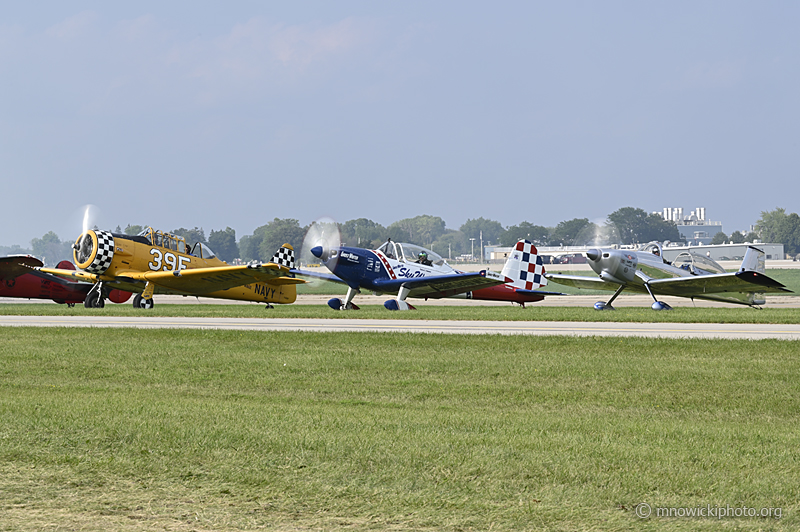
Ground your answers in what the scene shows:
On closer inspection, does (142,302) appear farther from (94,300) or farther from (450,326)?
(450,326)

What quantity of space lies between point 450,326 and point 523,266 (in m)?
12.2

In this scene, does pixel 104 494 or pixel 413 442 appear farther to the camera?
pixel 413 442

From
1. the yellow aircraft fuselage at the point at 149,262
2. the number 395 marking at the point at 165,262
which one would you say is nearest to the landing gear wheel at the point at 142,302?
the yellow aircraft fuselage at the point at 149,262

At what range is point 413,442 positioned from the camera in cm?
596

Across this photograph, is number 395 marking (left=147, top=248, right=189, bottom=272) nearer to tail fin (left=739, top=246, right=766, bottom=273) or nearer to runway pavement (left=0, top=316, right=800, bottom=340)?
runway pavement (left=0, top=316, right=800, bottom=340)

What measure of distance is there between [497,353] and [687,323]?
8935mm

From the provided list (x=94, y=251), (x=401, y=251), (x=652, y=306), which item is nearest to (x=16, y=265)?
(x=94, y=251)

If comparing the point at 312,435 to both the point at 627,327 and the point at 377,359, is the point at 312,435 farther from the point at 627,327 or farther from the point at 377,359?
the point at 627,327

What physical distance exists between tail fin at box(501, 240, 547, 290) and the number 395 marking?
12.5 meters

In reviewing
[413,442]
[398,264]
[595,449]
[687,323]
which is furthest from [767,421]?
[398,264]

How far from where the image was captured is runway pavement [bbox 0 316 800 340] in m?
15.6

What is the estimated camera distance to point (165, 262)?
2461 cm

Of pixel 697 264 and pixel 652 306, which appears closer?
pixel 652 306

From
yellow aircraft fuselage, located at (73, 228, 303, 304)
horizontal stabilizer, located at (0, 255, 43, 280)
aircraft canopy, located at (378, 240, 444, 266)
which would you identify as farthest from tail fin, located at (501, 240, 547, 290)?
horizontal stabilizer, located at (0, 255, 43, 280)
